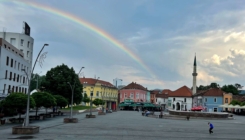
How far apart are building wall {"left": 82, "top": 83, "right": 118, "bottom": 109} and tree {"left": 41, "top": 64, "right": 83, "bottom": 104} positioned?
32555mm

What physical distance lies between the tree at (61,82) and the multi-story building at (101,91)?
32466 millimetres

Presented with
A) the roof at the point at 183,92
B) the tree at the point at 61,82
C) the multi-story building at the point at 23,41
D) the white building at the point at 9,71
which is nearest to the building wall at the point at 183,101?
the roof at the point at 183,92

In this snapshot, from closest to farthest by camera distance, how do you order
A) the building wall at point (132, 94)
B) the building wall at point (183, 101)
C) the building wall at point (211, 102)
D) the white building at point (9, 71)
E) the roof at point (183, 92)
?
the white building at point (9, 71), the building wall at point (211, 102), the building wall at point (183, 101), the roof at point (183, 92), the building wall at point (132, 94)

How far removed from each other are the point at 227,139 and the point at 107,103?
3681 inches

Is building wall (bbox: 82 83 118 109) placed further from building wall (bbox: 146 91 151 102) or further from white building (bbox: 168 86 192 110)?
white building (bbox: 168 86 192 110)

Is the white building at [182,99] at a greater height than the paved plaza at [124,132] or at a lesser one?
greater

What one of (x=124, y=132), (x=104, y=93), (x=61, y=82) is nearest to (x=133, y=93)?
(x=104, y=93)

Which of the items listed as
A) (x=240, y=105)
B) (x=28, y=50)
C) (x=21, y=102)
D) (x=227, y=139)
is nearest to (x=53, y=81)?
(x=28, y=50)

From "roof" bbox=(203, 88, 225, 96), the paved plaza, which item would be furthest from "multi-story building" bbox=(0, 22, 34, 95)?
"roof" bbox=(203, 88, 225, 96)

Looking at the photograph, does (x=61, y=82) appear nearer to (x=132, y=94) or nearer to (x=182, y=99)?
(x=132, y=94)

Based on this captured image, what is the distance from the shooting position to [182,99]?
115 meters

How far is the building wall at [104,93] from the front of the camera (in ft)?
352

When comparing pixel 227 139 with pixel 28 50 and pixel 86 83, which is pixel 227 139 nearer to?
pixel 28 50

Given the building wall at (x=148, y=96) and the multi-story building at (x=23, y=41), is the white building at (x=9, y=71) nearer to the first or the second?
the multi-story building at (x=23, y=41)
